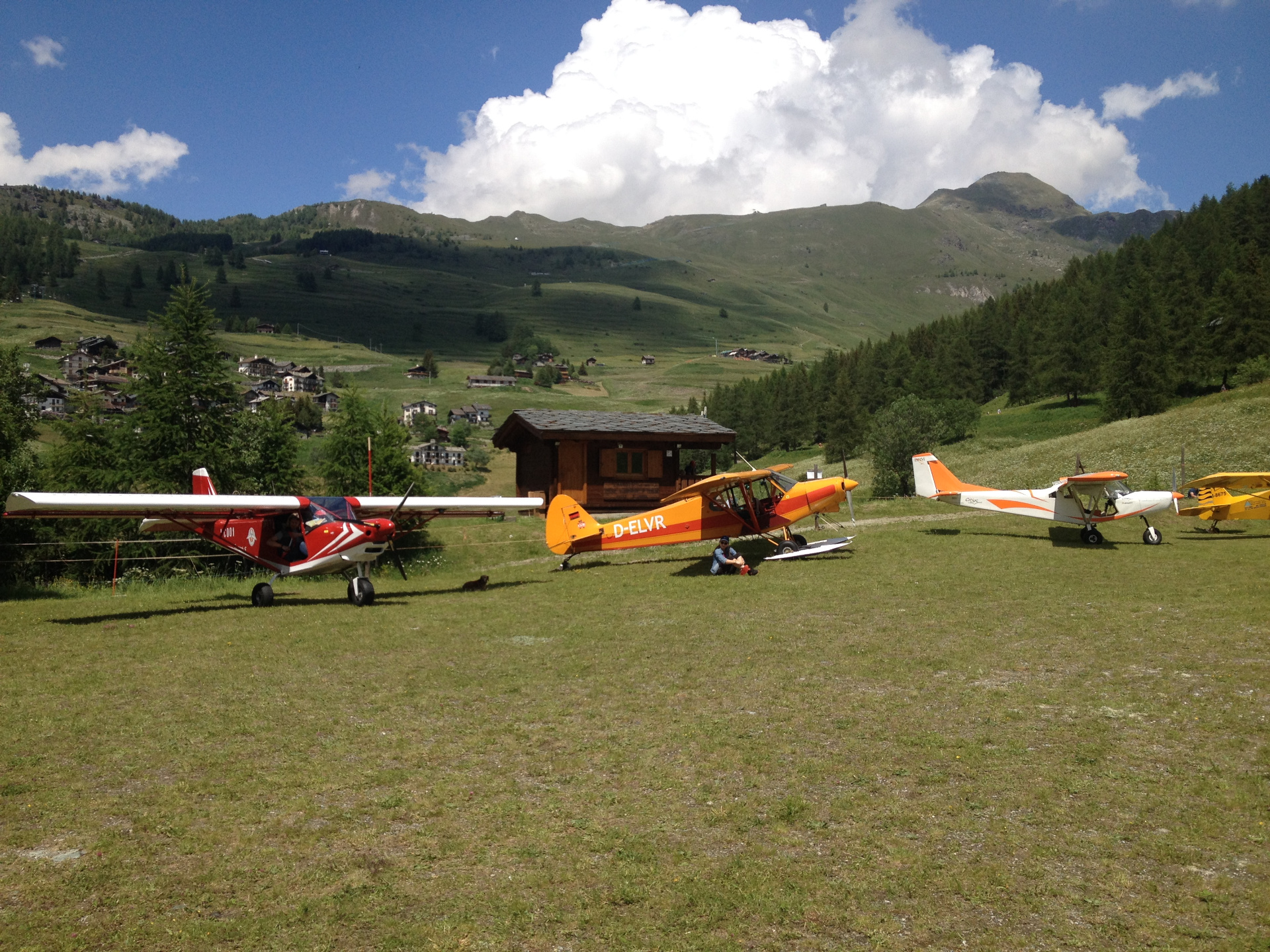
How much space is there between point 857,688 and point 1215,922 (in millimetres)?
5342

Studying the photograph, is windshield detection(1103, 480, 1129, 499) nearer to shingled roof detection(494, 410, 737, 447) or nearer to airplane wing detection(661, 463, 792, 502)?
airplane wing detection(661, 463, 792, 502)

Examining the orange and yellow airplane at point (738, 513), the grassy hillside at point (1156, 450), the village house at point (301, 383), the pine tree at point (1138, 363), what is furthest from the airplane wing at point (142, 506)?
the village house at point (301, 383)

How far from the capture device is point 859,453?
85.4 metres

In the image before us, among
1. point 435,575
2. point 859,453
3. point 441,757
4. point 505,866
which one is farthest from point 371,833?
point 859,453

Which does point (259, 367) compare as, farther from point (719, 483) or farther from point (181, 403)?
point (719, 483)

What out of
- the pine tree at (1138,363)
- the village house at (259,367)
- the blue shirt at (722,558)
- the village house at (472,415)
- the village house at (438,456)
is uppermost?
the village house at (259,367)

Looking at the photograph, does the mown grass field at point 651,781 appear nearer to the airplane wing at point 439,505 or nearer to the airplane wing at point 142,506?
A: the airplane wing at point 142,506

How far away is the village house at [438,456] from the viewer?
10256cm

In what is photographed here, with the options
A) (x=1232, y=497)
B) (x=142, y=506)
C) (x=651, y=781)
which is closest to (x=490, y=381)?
(x=1232, y=497)

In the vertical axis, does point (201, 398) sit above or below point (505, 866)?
above

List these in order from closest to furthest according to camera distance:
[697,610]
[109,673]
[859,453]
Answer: [109,673] < [697,610] < [859,453]

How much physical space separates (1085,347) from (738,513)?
72.5 m

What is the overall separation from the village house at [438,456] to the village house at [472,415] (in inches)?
1162

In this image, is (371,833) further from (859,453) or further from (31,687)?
(859,453)
